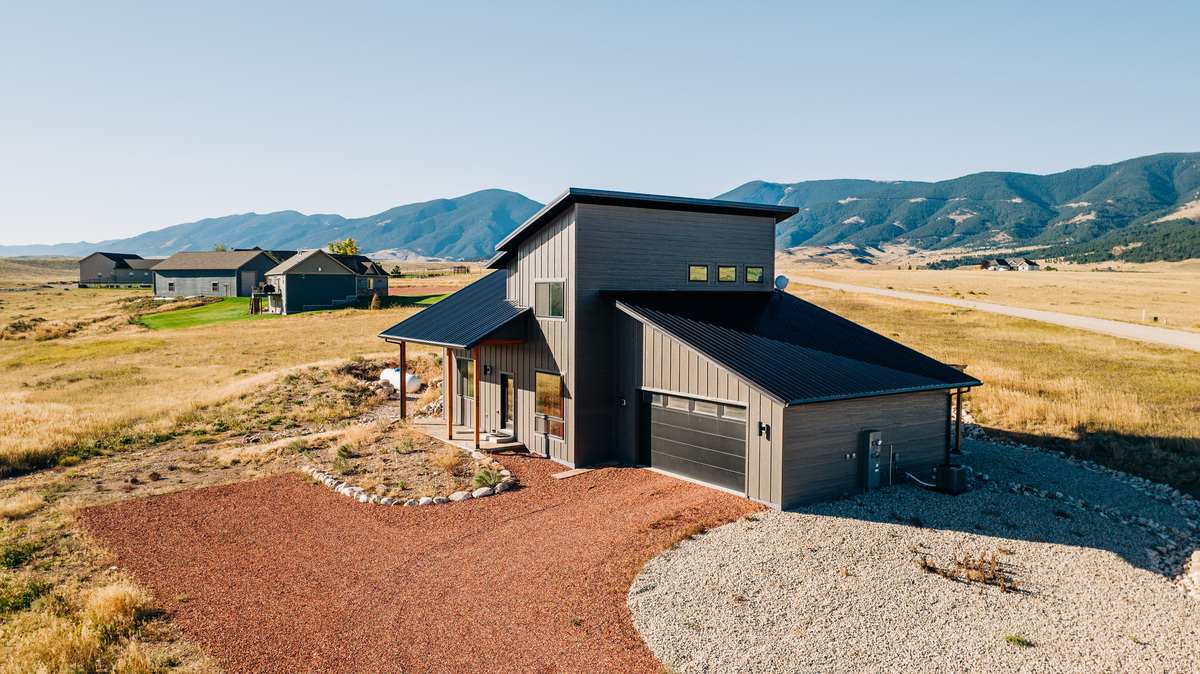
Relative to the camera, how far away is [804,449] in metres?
16.1

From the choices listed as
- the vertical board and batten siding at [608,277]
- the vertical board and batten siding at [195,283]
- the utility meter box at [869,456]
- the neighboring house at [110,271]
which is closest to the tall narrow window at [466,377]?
the vertical board and batten siding at [608,277]

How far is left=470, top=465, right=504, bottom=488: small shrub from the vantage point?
59.0 ft

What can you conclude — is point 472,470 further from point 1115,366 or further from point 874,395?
point 1115,366

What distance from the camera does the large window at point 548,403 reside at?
2072 centimetres

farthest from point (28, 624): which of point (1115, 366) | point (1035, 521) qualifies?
point (1115, 366)

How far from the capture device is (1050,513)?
16.2 meters

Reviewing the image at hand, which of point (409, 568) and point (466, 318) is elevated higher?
point (466, 318)

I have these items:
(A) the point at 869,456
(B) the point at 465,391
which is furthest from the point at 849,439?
(B) the point at 465,391

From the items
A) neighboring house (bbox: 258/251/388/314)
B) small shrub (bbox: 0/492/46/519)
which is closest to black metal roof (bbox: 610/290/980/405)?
small shrub (bbox: 0/492/46/519)

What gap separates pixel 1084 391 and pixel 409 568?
94.8 ft

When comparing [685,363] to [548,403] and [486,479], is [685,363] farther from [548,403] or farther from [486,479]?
[486,479]

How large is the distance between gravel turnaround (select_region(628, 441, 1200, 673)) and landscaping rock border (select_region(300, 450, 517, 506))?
6.00 metres

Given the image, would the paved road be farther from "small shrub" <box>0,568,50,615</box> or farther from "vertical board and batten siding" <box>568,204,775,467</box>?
"small shrub" <box>0,568,50,615</box>

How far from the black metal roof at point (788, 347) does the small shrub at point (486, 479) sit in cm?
571
